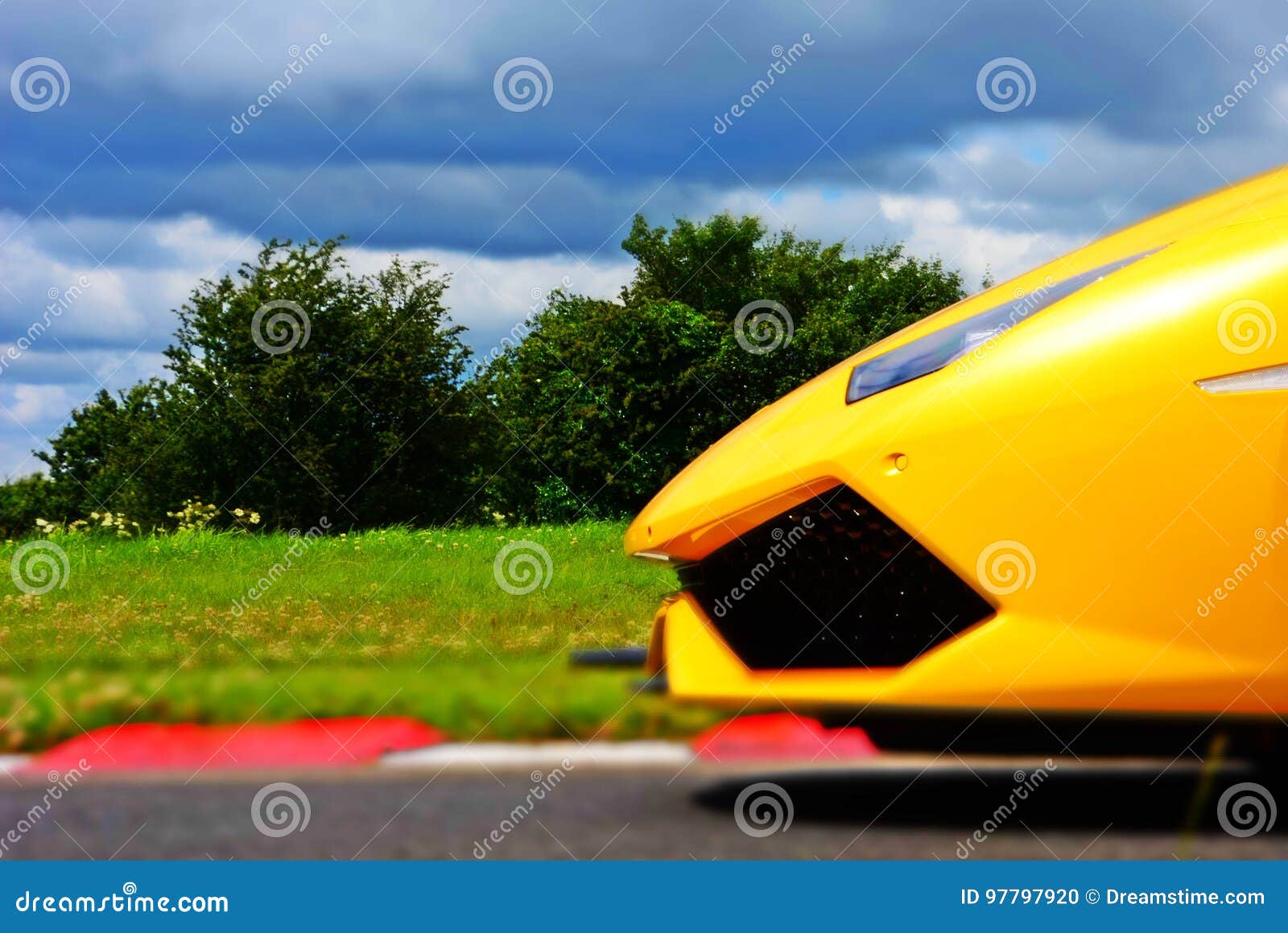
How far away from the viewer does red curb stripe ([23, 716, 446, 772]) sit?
11.1 feet

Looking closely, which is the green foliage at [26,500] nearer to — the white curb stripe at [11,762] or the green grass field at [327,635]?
the green grass field at [327,635]

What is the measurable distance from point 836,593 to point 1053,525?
1.65ft

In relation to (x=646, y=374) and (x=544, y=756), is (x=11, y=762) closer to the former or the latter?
(x=544, y=756)

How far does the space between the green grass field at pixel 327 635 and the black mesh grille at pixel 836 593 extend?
0.38 metres

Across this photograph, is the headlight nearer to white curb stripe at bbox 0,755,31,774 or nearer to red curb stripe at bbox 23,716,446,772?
red curb stripe at bbox 23,716,446,772

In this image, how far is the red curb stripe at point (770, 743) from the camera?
3.23m

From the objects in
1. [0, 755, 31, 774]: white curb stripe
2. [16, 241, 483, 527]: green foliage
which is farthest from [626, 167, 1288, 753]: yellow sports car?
[16, 241, 483, 527]: green foliage

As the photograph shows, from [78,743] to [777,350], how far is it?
3298 centimetres

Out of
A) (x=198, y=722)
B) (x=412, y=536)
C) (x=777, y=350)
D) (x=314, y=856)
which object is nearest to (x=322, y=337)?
(x=777, y=350)

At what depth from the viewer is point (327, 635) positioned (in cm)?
557

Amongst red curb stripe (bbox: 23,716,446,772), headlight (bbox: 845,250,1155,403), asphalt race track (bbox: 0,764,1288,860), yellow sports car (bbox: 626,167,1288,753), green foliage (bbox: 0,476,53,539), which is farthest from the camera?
green foliage (bbox: 0,476,53,539)

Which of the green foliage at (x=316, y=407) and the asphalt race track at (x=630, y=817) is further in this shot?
the green foliage at (x=316, y=407)

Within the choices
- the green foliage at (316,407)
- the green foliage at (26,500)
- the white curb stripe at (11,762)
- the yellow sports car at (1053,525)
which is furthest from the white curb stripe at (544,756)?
the green foliage at (26,500)

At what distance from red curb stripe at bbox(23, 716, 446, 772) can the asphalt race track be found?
0.66ft
